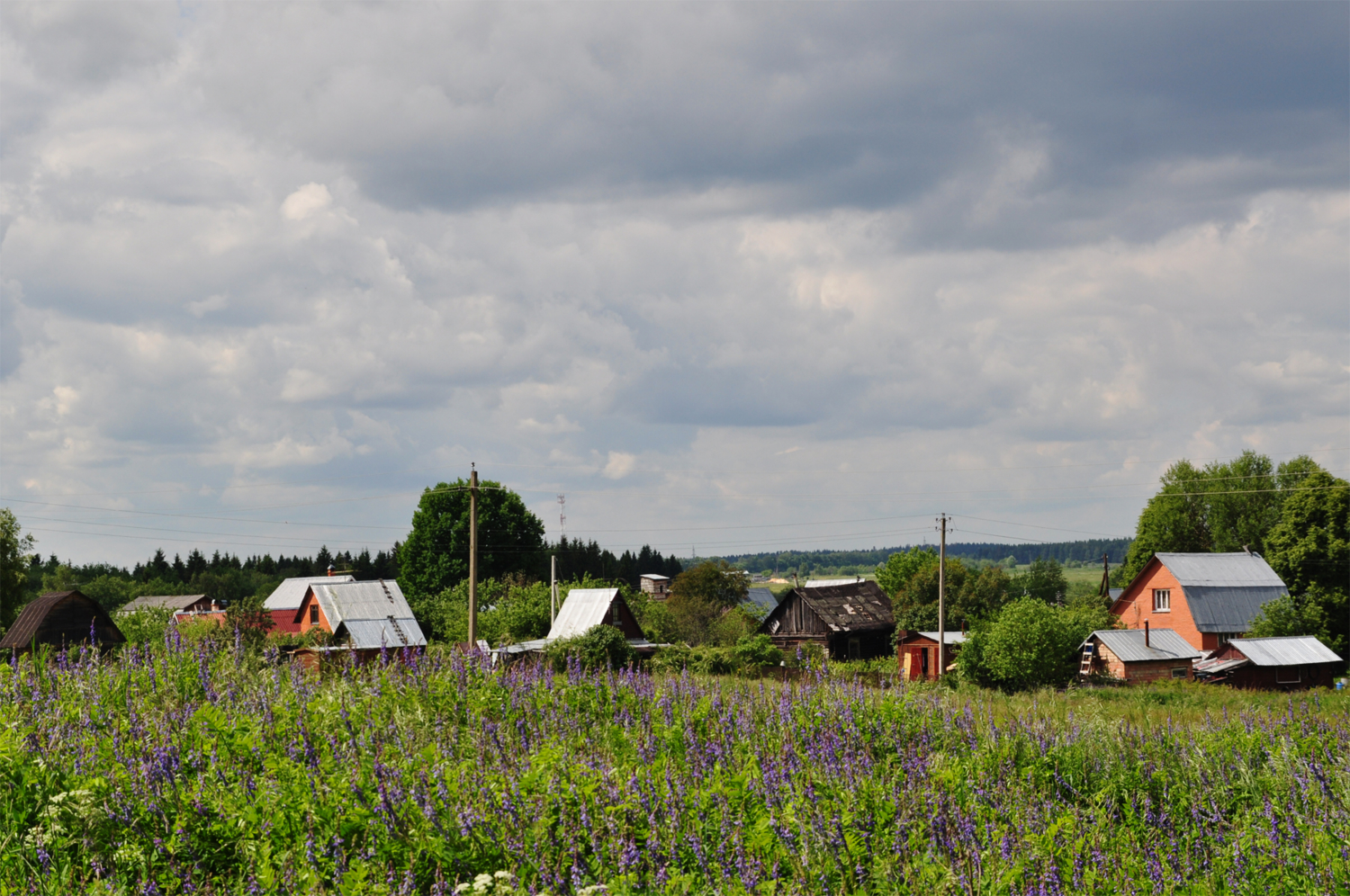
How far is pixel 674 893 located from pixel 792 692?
651 centimetres

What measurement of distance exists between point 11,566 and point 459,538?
89.0ft

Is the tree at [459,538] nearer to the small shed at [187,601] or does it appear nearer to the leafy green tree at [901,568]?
the leafy green tree at [901,568]

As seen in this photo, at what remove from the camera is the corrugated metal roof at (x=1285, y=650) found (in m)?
44.6

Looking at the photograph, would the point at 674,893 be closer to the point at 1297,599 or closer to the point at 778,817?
the point at 778,817

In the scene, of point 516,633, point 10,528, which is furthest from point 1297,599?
point 10,528

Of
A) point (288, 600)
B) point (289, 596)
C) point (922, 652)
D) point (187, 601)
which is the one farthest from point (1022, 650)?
point (187, 601)

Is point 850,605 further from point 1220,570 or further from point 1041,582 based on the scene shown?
point 1041,582

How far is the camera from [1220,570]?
56875mm

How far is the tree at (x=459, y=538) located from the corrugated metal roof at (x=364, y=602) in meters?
13.6

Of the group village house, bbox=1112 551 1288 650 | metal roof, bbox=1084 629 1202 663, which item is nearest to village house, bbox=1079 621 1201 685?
metal roof, bbox=1084 629 1202 663

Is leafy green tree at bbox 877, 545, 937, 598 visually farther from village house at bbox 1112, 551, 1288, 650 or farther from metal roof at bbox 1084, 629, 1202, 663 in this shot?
metal roof at bbox 1084, 629, 1202, 663

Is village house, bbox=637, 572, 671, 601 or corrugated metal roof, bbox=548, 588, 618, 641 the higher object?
corrugated metal roof, bbox=548, 588, 618, 641

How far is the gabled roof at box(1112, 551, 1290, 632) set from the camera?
54562 mm

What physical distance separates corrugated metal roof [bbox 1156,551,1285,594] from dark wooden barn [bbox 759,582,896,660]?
57.0 feet
